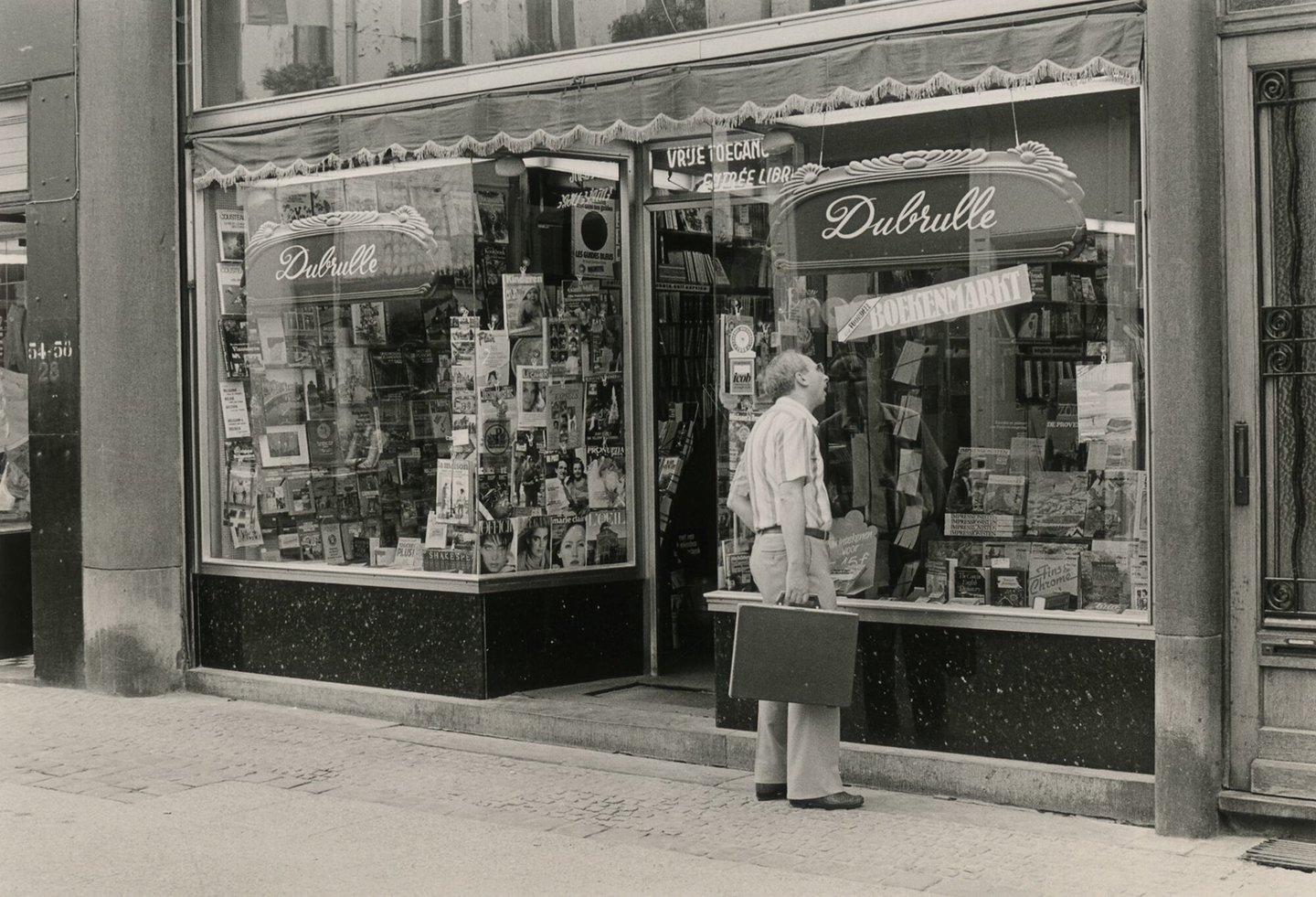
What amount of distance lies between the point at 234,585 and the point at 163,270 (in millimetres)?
2022

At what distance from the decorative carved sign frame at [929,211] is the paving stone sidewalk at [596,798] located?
8.14 feet

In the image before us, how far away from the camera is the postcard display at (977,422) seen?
23.2ft

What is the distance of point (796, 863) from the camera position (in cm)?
612

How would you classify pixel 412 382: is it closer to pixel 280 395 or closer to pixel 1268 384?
pixel 280 395

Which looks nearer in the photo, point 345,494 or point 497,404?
point 497,404

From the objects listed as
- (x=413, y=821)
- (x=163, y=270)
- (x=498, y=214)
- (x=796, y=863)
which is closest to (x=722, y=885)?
(x=796, y=863)

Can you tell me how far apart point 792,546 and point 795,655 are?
0.46m

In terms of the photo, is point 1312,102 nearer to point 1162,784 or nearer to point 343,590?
point 1162,784

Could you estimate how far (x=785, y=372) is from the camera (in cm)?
715

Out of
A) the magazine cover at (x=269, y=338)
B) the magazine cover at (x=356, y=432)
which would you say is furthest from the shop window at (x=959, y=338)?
the magazine cover at (x=269, y=338)

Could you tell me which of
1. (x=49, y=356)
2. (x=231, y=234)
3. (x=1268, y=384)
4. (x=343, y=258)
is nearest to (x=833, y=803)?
(x=1268, y=384)

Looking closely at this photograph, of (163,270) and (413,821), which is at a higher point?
(163,270)

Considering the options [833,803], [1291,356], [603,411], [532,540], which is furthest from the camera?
[603,411]

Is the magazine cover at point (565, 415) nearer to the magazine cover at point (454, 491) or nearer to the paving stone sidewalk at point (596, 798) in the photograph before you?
the magazine cover at point (454, 491)
